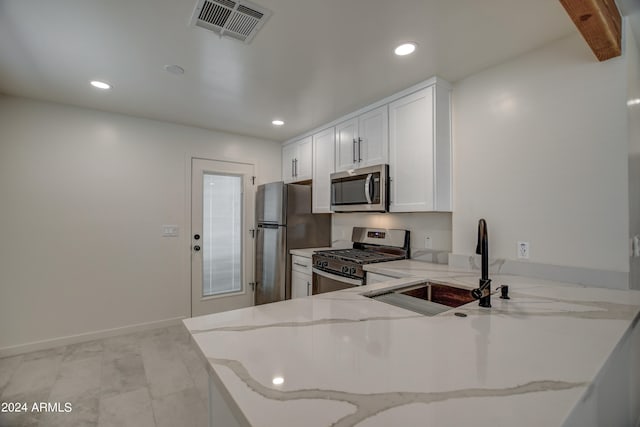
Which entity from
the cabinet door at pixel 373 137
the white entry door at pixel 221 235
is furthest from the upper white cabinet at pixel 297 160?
the cabinet door at pixel 373 137

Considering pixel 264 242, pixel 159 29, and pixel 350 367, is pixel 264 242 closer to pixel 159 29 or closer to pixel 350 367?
pixel 159 29

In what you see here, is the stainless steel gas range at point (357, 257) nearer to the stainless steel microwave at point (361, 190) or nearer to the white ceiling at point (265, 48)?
the stainless steel microwave at point (361, 190)

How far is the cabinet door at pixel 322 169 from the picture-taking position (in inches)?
131

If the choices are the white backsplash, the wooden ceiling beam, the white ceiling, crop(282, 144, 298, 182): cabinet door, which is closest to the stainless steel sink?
the white backsplash

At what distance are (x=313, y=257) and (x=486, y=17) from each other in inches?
91.0

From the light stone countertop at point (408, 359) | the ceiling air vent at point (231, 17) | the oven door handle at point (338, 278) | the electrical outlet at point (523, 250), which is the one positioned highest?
the ceiling air vent at point (231, 17)

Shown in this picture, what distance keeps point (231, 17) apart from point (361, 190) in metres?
1.74

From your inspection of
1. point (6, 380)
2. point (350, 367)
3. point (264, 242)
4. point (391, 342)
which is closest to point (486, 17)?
point (391, 342)

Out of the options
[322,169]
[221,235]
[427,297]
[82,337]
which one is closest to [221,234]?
[221,235]

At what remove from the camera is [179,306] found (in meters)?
3.49

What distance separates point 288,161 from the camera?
13.6 ft

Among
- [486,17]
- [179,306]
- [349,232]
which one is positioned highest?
[486,17]

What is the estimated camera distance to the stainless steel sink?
1.50 metres

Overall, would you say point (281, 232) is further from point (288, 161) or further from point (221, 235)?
point (288, 161)
